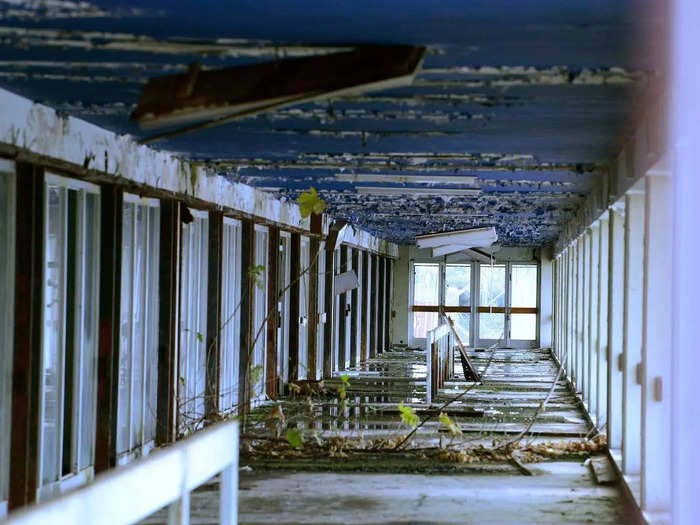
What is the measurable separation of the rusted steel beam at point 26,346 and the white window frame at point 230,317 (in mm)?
3795

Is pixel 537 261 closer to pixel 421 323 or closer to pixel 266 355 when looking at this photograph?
pixel 421 323

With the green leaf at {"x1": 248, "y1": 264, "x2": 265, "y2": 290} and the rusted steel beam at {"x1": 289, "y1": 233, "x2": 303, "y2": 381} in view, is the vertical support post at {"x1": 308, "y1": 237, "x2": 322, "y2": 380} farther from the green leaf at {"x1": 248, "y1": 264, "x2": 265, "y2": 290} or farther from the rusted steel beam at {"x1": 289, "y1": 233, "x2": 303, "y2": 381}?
the green leaf at {"x1": 248, "y1": 264, "x2": 265, "y2": 290}

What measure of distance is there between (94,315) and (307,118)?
177 centimetres

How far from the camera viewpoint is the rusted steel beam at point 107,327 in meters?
5.93

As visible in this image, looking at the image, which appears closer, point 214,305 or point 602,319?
point 602,319

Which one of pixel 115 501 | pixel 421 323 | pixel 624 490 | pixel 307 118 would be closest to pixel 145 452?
pixel 307 118

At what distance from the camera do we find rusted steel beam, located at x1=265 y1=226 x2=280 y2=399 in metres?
10.3

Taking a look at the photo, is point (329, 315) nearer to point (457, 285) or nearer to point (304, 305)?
point (304, 305)

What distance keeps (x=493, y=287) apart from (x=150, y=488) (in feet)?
63.0

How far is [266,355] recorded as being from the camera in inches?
405

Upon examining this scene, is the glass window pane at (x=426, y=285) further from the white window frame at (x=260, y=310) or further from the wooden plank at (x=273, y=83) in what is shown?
the wooden plank at (x=273, y=83)

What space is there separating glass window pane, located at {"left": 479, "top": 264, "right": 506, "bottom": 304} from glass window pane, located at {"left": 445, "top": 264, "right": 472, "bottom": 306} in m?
0.28

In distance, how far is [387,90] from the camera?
4742 millimetres

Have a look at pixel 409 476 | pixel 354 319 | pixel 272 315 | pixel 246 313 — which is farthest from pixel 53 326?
pixel 354 319
